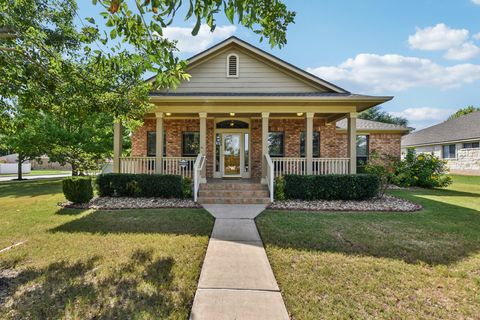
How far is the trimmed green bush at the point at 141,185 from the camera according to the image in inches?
351

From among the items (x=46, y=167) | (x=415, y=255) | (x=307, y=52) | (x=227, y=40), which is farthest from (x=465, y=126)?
(x=46, y=167)

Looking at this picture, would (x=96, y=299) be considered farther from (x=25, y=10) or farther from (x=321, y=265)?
(x=25, y=10)

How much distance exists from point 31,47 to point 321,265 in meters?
6.03

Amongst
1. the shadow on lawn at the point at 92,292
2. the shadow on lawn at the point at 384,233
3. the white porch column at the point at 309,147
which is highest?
the white porch column at the point at 309,147

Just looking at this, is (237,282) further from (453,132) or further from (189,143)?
(453,132)

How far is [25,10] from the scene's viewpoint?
15.8ft

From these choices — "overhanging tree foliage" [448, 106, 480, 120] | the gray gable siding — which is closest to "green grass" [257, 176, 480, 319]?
the gray gable siding

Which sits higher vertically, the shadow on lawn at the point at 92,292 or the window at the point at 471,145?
the window at the point at 471,145

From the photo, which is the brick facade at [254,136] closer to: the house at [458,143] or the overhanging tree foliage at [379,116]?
the house at [458,143]

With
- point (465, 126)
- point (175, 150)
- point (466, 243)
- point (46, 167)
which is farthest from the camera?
point (46, 167)

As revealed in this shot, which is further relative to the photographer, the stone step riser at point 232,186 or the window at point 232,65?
the window at point 232,65

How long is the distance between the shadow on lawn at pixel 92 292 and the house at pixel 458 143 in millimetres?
25278

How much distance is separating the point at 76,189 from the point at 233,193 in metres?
5.07

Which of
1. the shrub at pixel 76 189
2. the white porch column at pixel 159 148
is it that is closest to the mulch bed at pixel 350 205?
the white porch column at pixel 159 148
